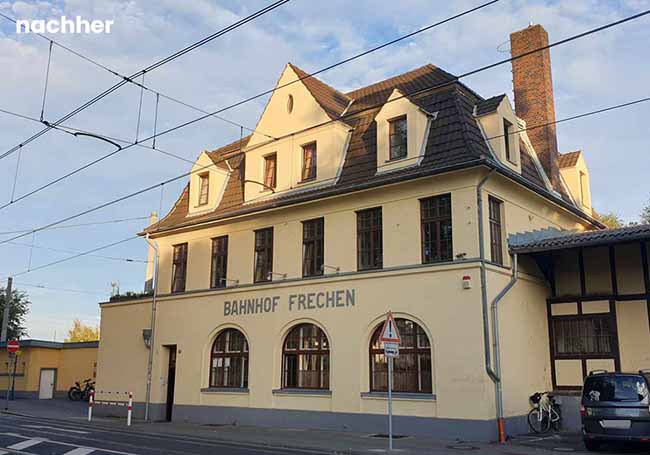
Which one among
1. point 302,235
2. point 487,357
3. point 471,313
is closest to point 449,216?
point 471,313

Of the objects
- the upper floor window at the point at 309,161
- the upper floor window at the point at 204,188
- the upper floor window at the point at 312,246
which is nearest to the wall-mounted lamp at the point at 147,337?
the upper floor window at the point at 204,188

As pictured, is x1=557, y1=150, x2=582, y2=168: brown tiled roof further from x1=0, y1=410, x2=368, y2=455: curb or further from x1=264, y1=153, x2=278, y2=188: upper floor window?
x1=0, y1=410, x2=368, y2=455: curb

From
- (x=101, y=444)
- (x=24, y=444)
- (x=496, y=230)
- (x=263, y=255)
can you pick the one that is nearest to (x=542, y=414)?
(x=496, y=230)

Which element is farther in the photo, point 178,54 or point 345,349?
point 345,349

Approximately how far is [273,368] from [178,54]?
11.2 meters

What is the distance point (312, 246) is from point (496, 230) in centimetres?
616

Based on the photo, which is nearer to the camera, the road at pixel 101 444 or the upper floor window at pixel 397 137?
the road at pixel 101 444

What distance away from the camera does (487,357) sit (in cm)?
1648

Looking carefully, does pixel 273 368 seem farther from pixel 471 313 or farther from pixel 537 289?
pixel 537 289

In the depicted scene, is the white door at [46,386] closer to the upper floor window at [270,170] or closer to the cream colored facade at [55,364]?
the cream colored facade at [55,364]

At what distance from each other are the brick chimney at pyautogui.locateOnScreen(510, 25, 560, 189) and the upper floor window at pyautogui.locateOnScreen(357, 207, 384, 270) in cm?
762

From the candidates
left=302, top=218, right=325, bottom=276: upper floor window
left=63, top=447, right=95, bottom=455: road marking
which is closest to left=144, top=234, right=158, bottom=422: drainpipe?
left=302, top=218, right=325, bottom=276: upper floor window

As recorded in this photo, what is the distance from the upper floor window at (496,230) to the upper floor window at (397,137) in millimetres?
3163

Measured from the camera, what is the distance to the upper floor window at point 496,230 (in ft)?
59.5
